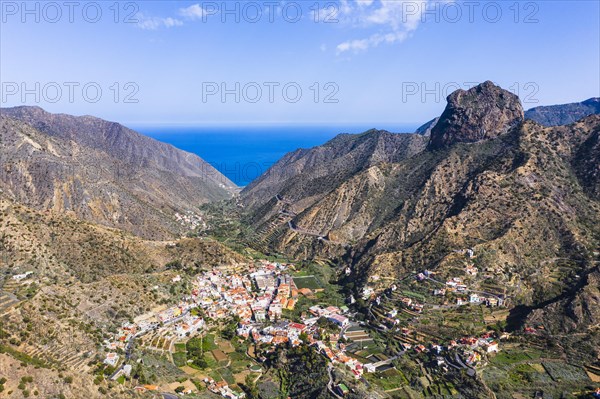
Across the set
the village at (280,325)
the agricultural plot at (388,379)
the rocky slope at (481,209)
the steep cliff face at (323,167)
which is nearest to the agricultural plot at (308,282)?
the village at (280,325)

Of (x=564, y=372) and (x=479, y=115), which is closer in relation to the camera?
(x=564, y=372)

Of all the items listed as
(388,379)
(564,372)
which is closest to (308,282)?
(388,379)

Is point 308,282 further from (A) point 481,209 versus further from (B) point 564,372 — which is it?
(B) point 564,372

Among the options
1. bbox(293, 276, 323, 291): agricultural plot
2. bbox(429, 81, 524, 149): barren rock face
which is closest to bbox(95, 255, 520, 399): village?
bbox(293, 276, 323, 291): agricultural plot

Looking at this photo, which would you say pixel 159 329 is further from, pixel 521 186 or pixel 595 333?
pixel 521 186

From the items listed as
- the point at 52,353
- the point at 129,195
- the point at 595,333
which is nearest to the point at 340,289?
the point at 595,333

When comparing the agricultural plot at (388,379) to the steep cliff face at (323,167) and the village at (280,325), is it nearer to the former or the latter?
the village at (280,325)
